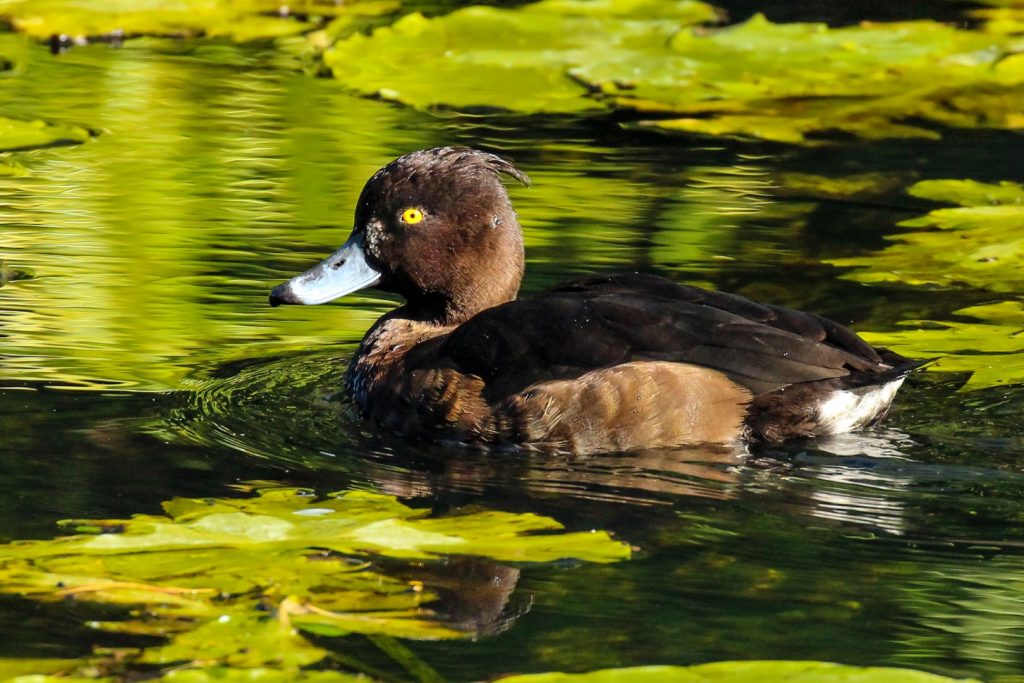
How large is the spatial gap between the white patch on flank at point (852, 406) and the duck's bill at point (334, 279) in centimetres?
198

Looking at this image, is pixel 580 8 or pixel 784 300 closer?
pixel 784 300

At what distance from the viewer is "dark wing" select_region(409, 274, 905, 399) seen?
630 cm

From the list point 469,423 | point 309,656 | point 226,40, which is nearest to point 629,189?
point 469,423

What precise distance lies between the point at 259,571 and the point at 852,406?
2.67 m

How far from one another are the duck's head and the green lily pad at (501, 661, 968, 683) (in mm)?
3367

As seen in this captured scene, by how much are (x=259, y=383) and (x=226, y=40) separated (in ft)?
23.8

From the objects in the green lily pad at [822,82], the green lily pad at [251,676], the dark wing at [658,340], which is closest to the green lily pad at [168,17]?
the green lily pad at [822,82]

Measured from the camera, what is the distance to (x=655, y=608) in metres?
4.62

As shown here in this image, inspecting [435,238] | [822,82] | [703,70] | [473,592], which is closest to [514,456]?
[435,238]

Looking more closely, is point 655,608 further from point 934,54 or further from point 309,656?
point 934,54

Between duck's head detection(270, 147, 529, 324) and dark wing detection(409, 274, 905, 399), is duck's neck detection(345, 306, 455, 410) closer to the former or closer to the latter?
duck's head detection(270, 147, 529, 324)

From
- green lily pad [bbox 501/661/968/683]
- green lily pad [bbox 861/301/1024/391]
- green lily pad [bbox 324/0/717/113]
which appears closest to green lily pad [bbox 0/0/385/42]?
green lily pad [bbox 324/0/717/113]

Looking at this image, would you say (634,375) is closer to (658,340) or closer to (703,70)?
(658,340)

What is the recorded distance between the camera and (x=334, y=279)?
23.4ft
